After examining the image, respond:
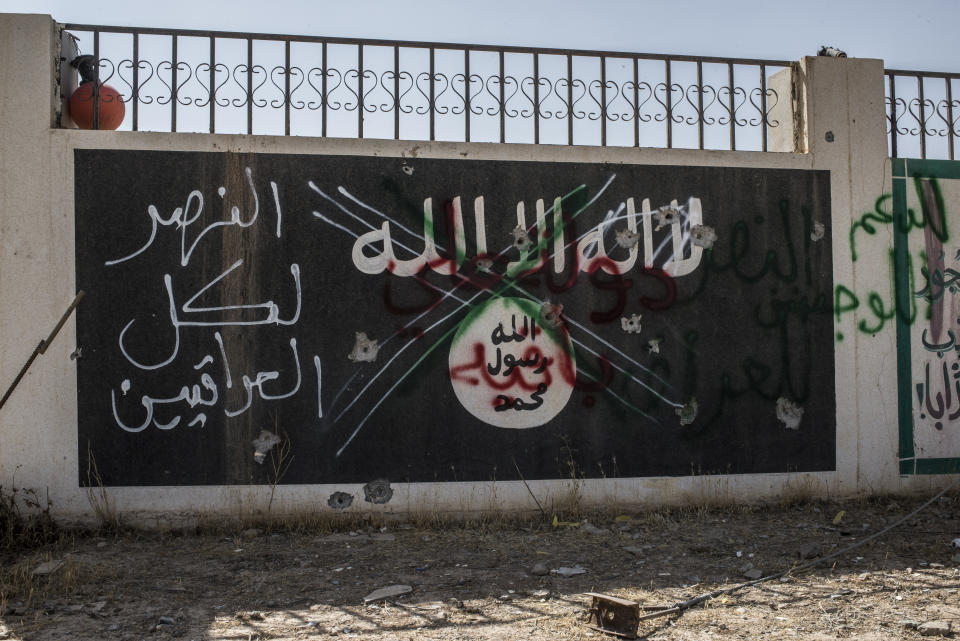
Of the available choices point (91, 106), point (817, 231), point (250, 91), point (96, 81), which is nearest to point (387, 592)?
point (250, 91)

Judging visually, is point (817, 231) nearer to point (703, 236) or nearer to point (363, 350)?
point (703, 236)

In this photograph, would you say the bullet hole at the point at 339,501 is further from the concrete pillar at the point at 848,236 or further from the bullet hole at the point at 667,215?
the concrete pillar at the point at 848,236

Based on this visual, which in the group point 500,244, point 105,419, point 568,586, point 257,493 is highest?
point 500,244

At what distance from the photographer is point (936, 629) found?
11.0ft

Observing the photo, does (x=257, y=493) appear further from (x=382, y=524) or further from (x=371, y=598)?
(x=371, y=598)

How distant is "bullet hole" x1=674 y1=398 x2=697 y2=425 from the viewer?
211 inches

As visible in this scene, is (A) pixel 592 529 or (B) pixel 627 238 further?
(B) pixel 627 238

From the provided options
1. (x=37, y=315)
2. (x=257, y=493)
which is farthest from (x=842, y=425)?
(x=37, y=315)

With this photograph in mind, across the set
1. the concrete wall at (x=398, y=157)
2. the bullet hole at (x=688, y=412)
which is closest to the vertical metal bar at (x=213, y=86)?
the concrete wall at (x=398, y=157)

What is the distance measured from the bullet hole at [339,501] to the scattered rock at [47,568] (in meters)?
1.52

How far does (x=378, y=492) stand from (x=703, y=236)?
9.10 feet

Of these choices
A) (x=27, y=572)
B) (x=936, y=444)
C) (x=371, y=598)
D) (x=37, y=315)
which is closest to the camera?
(x=371, y=598)

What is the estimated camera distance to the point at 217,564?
437cm

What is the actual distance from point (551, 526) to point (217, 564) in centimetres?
202
